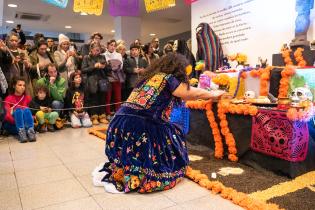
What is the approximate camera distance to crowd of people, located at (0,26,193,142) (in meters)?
3.97

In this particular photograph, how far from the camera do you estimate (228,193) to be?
202 cm

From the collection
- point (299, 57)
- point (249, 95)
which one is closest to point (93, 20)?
point (299, 57)

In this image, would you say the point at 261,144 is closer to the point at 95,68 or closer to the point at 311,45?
the point at 311,45

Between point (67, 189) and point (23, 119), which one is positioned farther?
point (23, 119)

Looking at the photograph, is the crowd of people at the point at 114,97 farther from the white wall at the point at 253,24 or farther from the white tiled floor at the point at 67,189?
the white wall at the point at 253,24

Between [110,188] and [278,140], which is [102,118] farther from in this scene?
[278,140]

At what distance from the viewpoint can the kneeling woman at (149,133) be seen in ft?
6.94

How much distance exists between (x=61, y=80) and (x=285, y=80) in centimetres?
314

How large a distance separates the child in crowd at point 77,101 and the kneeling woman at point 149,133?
2601 millimetres

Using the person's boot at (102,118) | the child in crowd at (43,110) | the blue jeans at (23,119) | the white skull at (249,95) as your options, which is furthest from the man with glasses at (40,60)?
the white skull at (249,95)

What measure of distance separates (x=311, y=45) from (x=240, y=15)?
140 cm

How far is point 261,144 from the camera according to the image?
2465 millimetres

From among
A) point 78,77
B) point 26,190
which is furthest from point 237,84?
point 78,77

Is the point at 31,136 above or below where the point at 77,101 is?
below
